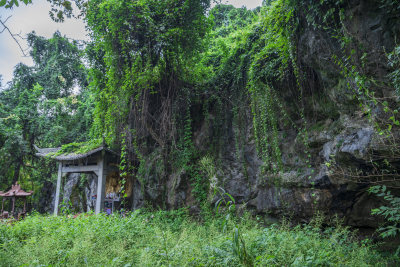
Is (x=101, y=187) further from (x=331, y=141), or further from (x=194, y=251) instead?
(x=331, y=141)

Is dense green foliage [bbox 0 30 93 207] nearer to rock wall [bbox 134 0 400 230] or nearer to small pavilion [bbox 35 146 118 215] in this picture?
small pavilion [bbox 35 146 118 215]

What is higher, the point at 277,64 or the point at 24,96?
the point at 24,96

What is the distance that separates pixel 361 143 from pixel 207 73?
432cm

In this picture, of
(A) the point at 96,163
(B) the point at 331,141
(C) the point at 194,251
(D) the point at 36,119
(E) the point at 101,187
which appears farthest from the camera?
(D) the point at 36,119

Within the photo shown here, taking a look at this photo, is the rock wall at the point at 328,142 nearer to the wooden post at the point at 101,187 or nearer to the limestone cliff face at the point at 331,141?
the limestone cliff face at the point at 331,141

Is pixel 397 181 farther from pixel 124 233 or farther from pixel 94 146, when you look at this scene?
pixel 94 146

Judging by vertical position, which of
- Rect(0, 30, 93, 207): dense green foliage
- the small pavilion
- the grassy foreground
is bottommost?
the grassy foreground

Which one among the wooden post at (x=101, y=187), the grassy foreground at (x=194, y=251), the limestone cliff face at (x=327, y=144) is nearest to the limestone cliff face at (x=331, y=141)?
the limestone cliff face at (x=327, y=144)

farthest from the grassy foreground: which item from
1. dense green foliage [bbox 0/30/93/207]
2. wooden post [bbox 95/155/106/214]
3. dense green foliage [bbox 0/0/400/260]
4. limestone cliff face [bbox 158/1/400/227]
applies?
dense green foliage [bbox 0/30/93/207]

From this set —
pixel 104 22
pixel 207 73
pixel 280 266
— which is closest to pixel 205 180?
pixel 207 73

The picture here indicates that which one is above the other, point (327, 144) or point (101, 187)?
point (327, 144)

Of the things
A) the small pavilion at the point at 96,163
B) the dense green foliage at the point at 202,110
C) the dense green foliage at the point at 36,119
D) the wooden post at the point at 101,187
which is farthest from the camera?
the dense green foliage at the point at 36,119

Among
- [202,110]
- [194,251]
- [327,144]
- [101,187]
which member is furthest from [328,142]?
[101,187]

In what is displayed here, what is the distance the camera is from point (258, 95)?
16.0ft
